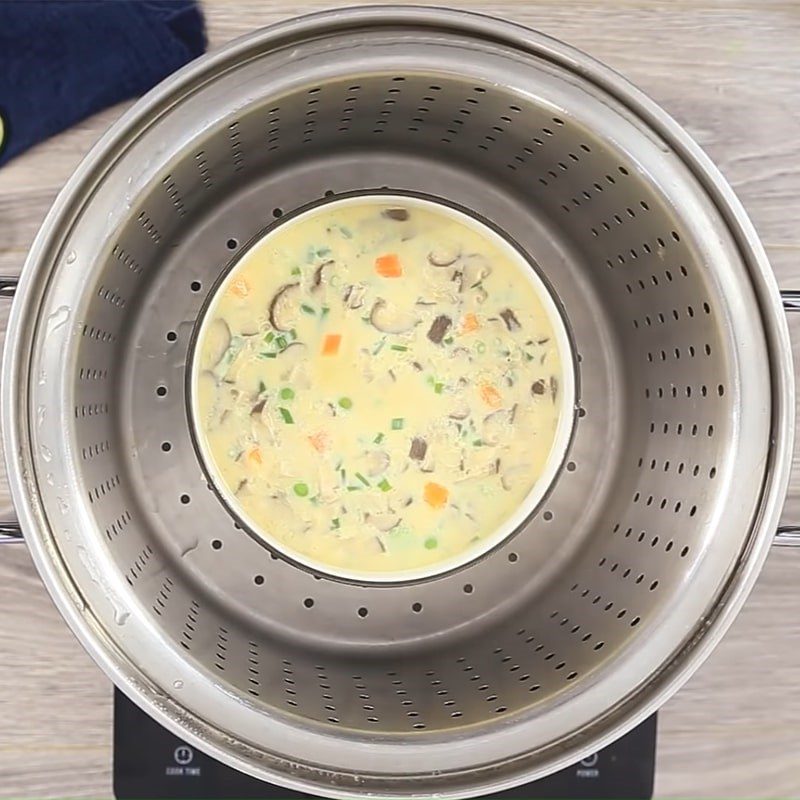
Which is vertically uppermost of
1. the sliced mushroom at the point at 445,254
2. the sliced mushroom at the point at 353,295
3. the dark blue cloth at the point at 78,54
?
the dark blue cloth at the point at 78,54

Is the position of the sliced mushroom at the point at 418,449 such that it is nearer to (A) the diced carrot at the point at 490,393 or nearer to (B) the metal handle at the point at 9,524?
(A) the diced carrot at the point at 490,393

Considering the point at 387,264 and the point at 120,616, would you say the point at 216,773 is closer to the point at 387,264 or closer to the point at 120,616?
the point at 120,616

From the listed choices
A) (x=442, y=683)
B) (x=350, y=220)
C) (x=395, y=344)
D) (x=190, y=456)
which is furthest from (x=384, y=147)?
(x=442, y=683)

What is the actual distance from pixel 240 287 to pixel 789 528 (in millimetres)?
554

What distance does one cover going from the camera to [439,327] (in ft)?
2.72

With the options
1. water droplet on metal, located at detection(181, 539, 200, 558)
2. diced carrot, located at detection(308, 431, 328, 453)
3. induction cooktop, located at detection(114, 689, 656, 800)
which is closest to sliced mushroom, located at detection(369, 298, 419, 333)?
diced carrot, located at detection(308, 431, 328, 453)

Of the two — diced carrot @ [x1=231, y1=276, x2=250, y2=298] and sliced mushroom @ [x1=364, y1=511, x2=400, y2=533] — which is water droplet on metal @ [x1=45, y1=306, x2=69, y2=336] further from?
sliced mushroom @ [x1=364, y1=511, x2=400, y2=533]

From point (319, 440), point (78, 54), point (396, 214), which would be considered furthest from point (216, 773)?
point (78, 54)

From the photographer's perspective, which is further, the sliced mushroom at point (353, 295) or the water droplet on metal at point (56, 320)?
the sliced mushroom at point (353, 295)

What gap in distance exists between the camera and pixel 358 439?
2.73ft

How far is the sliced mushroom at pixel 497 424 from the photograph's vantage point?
838 mm

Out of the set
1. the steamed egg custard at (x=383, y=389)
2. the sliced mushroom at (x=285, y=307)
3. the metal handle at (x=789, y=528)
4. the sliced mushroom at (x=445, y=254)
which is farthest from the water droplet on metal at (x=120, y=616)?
the metal handle at (x=789, y=528)

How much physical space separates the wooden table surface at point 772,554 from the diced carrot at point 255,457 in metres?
0.23

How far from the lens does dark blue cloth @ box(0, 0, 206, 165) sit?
0.81m
